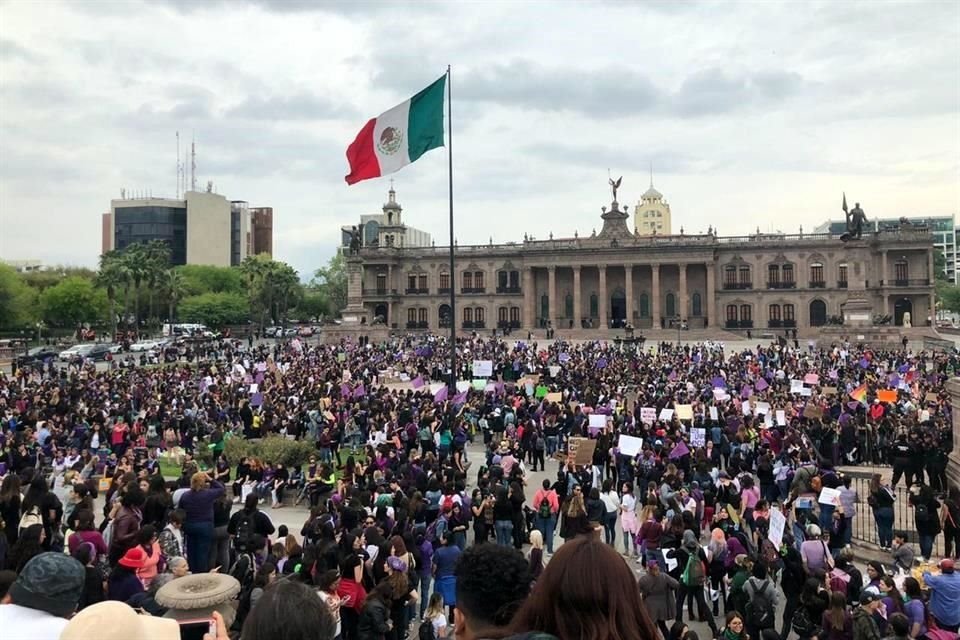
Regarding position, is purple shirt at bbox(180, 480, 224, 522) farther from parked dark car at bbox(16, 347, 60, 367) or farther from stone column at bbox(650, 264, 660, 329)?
stone column at bbox(650, 264, 660, 329)

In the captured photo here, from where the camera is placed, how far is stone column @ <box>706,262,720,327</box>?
77312 mm

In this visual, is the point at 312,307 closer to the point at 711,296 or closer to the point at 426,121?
the point at 711,296

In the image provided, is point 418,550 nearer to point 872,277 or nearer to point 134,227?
point 872,277

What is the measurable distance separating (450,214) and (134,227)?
409 feet

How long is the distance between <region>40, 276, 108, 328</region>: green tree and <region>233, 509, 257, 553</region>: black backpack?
78971mm

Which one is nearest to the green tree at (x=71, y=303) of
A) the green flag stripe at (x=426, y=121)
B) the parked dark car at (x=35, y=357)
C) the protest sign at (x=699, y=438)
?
the parked dark car at (x=35, y=357)

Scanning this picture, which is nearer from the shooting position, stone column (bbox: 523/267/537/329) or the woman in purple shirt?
the woman in purple shirt

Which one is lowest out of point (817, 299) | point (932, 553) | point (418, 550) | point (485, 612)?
point (932, 553)

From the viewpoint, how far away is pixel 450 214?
987 inches

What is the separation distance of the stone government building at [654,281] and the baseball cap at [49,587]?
69.3m

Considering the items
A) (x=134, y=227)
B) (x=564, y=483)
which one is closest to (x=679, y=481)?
(x=564, y=483)

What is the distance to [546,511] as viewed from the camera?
12609 mm

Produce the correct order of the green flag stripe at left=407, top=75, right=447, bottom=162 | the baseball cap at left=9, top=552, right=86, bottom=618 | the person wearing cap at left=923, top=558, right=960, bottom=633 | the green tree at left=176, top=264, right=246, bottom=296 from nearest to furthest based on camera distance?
the baseball cap at left=9, top=552, right=86, bottom=618 < the person wearing cap at left=923, top=558, right=960, bottom=633 < the green flag stripe at left=407, top=75, right=447, bottom=162 < the green tree at left=176, top=264, right=246, bottom=296

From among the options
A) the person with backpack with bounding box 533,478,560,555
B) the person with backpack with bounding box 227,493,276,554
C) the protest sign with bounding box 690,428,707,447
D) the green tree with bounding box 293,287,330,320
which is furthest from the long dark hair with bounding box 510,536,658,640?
the green tree with bounding box 293,287,330,320
